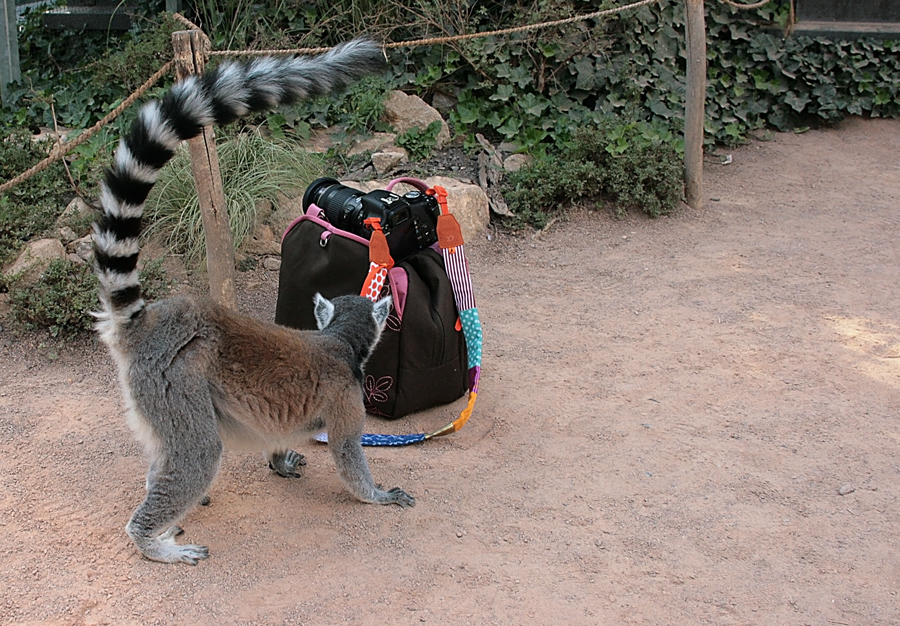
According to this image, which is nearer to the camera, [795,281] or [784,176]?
[795,281]

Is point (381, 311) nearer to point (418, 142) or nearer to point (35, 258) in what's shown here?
point (35, 258)

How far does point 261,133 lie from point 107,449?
3902 millimetres

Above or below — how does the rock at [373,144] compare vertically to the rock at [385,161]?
above

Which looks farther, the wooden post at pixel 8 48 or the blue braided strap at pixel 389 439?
the wooden post at pixel 8 48

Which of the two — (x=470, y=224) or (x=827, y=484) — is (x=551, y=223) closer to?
(x=470, y=224)

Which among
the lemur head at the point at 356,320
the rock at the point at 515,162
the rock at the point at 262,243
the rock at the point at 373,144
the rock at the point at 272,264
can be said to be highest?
the rock at the point at 373,144

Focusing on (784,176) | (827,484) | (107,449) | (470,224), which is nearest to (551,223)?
(470,224)

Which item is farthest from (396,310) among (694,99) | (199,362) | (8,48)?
(8,48)

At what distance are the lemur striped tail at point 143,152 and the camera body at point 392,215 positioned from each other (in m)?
0.99

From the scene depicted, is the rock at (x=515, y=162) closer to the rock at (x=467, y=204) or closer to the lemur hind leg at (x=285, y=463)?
the rock at (x=467, y=204)

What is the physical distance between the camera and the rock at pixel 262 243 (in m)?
6.00

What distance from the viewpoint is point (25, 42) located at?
9141 mm

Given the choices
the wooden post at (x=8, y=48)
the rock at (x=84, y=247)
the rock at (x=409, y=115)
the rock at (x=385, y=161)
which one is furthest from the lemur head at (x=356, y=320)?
the wooden post at (x=8, y=48)

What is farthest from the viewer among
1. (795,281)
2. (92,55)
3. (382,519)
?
(92,55)
